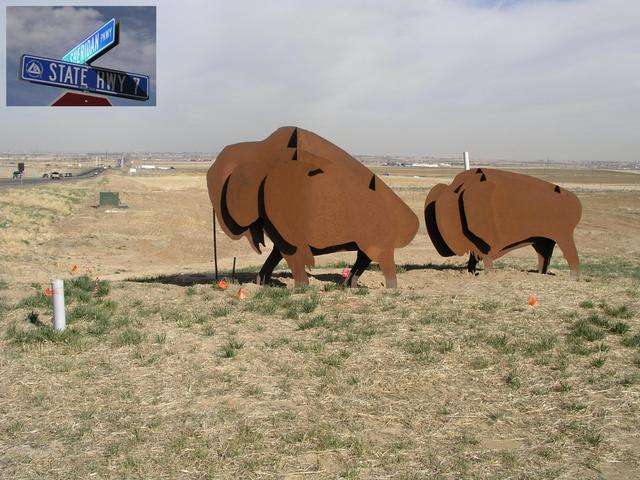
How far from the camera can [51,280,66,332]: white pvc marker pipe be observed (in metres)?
7.63

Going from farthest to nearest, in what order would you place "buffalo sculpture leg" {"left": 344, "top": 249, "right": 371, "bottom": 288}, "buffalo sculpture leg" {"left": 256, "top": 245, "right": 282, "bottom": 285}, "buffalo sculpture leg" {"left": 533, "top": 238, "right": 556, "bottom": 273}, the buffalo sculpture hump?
"buffalo sculpture leg" {"left": 533, "top": 238, "right": 556, "bottom": 273}
"buffalo sculpture leg" {"left": 256, "top": 245, "right": 282, "bottom": 285}
"buffalo sculpture leg" {"left": 344, "top": 249, "right": 371, "bottom": 288}
the buffalo sculpture hump

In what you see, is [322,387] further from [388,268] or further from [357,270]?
[357,270]

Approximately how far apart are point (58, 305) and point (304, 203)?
14.9 feet

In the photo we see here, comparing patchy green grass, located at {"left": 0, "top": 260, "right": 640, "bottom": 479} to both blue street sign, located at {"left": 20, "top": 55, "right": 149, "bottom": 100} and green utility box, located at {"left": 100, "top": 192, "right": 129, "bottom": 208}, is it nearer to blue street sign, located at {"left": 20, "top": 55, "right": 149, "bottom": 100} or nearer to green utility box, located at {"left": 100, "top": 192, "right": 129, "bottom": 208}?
blue street sign, located at {"left": 20, "top": 55, "right": 149, "bottom": 100}

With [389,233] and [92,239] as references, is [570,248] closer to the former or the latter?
[389,233]

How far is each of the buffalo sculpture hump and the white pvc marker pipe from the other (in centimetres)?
368

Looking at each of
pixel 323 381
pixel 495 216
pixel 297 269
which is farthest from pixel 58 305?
pixel 495 216

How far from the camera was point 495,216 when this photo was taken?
41.2ft

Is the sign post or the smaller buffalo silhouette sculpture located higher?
the sign post

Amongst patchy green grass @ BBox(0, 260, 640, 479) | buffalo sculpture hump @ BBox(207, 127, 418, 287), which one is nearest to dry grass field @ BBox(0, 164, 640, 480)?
patchy green grass @ BBox(0, 260, 640, 479)

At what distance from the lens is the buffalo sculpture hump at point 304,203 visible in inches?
416

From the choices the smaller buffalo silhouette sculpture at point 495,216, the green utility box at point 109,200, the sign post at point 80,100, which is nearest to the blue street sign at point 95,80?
the sign post at point 80,100

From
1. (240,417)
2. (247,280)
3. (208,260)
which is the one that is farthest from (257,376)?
(208,260)

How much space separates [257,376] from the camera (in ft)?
20.9
